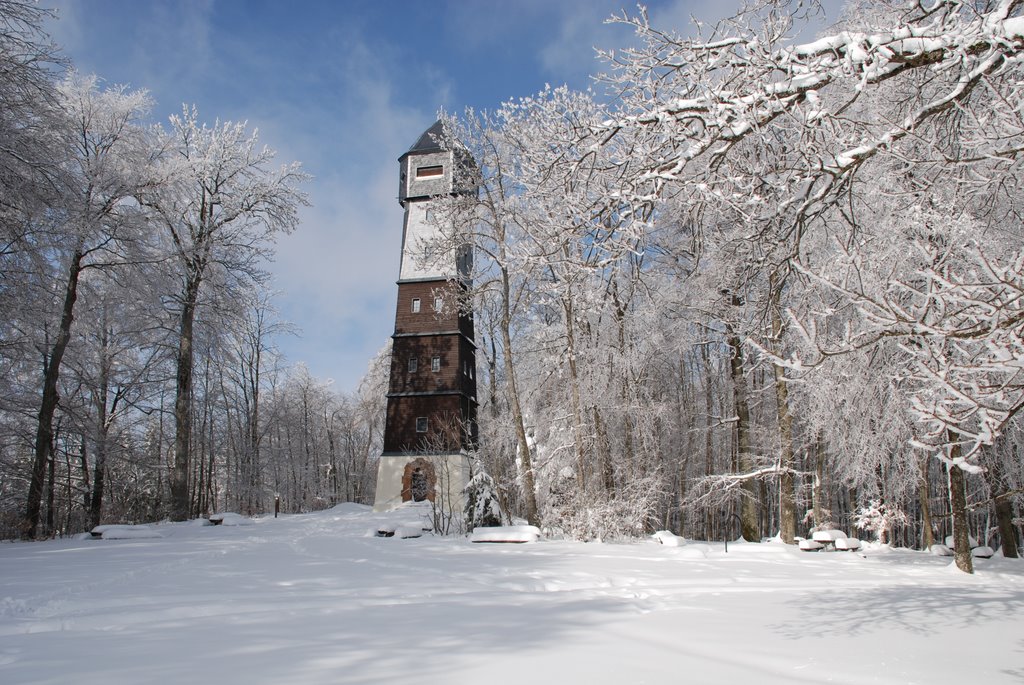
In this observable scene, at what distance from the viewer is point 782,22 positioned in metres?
4.03

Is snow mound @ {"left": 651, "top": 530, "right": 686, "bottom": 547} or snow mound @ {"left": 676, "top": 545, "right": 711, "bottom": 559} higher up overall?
snow mound @ {"left": 676, "top": 545, "right": 711, "bottom": 559}

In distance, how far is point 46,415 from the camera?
12984 mm

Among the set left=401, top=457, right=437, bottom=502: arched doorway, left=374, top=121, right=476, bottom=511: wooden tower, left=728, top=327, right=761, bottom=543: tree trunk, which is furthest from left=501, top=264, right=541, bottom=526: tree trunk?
left=401, top=457, right=437, bottom=502: arched doorway

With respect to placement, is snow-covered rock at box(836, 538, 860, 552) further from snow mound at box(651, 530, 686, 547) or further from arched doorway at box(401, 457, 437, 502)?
arched doorway at box(401, 457, 437, 502)

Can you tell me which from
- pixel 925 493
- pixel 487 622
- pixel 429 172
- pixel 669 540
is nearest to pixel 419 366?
pixel 429 172

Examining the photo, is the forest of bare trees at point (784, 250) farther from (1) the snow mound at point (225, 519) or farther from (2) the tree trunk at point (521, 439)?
(1) the snow mound at point (225, 519)

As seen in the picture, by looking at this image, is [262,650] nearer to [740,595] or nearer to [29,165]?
[740,595]

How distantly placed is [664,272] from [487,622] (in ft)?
47.3

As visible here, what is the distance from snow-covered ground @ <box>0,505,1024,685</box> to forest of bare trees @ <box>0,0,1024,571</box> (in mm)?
1213

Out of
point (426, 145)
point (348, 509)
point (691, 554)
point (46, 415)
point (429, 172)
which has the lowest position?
point (348, 509)

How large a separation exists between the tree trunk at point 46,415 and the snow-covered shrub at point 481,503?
8231mm

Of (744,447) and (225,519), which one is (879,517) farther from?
(225,519)

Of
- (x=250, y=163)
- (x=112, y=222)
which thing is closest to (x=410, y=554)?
(x=112, y=222)

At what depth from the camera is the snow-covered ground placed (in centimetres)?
320
